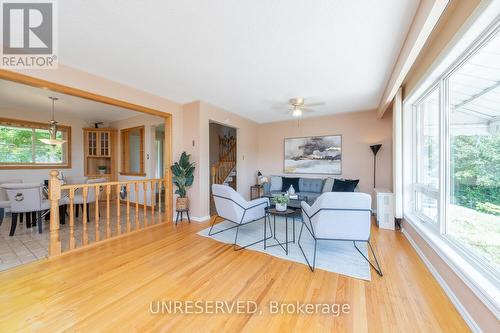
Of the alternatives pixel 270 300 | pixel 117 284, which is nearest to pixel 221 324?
pixel 270 300

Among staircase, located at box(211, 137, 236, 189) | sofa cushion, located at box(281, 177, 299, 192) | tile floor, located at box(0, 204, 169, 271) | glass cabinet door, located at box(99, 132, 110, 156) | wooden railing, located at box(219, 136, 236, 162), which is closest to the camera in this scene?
tile floor, located at box(0, 204, 169, 271)

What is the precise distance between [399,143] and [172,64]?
3852mm

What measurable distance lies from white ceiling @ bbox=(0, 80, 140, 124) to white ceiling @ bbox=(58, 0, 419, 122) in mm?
1884

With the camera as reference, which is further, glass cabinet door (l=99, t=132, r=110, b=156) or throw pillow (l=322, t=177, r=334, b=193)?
glass cabinet door (l=99, t=132, r=110, b=156)

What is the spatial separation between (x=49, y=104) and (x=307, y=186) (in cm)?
639

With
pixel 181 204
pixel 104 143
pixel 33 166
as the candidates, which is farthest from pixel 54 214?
pixel 104 143

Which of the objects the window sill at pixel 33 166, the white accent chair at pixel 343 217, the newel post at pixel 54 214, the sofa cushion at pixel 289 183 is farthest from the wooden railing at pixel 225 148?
the white accent chair at pixel 343 217

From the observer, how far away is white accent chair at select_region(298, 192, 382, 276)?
6.98 ft

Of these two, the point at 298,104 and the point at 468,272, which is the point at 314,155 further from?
the point at 468,272

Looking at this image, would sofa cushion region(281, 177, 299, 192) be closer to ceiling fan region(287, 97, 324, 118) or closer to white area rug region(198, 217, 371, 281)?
white area rug region(198, 217, 371, 281)

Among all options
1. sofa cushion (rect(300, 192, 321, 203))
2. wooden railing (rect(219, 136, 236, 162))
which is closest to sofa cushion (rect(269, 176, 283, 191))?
sofa cushion (rect(300, 192, 321, 203))

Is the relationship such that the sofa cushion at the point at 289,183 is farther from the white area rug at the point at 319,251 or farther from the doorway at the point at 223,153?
the white area rug at the point at 319,251

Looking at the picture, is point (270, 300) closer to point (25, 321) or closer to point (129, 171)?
point (25, 321)

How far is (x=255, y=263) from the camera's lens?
2.34 metres
